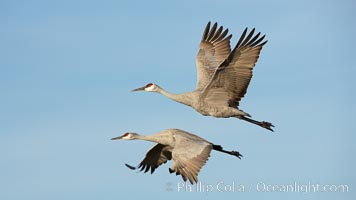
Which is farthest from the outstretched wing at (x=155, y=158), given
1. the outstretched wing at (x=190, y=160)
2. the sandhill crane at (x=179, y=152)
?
the outstretched wing at (x=190, y=160)

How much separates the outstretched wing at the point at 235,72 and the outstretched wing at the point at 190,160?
1.77 metres

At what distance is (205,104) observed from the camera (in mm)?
21328

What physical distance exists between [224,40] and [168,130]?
132 inches

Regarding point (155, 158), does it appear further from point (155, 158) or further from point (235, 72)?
point (235, 72)

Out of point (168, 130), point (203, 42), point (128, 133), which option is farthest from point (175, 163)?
point (203, 42)

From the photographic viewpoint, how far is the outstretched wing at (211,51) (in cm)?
2255

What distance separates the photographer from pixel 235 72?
21.1 metres

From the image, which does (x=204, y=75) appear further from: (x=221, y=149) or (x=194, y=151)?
(x=194, y=151)

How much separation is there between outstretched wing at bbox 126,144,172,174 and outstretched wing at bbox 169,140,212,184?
7.77 feet

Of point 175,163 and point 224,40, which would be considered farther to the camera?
point 224,40

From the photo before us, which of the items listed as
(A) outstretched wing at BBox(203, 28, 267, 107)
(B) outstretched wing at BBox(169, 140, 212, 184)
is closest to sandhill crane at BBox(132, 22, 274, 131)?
(A) outstretched wing at BBox(203, 28, 267, 107)

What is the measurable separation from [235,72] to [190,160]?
2.59 metres

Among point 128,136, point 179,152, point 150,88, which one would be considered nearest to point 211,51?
point 150,88

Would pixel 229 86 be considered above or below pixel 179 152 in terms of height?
above
